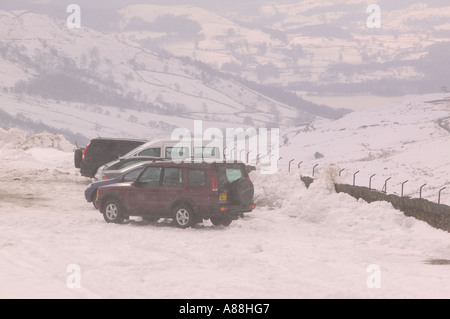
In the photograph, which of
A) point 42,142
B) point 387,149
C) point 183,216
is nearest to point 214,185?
point 183,216

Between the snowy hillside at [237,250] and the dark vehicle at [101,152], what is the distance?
2.77 feet

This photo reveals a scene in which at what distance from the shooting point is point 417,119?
174m

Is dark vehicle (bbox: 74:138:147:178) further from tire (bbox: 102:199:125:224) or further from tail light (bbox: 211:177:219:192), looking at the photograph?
tail light (bbox: 211:177:219:192)

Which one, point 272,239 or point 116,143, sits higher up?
point 116,143

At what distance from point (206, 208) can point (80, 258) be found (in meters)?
4.59

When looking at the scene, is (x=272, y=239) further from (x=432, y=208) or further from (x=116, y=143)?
(x=116, y=143)

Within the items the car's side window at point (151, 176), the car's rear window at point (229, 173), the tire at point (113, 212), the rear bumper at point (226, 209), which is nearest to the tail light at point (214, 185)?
the car's rear window at point (229, 173)

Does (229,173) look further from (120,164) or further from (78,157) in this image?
(78,157)

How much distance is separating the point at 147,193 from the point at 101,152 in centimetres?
1069

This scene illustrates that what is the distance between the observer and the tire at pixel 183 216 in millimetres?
16219

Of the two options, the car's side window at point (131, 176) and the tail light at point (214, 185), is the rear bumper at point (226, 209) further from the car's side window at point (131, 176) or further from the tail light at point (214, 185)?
the car's side window at point (131, 176)

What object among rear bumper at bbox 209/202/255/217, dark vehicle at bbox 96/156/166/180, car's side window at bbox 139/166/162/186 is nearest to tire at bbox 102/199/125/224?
car's side window at bbox 139/166/162/186

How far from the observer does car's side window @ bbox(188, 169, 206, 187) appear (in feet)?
52.9
